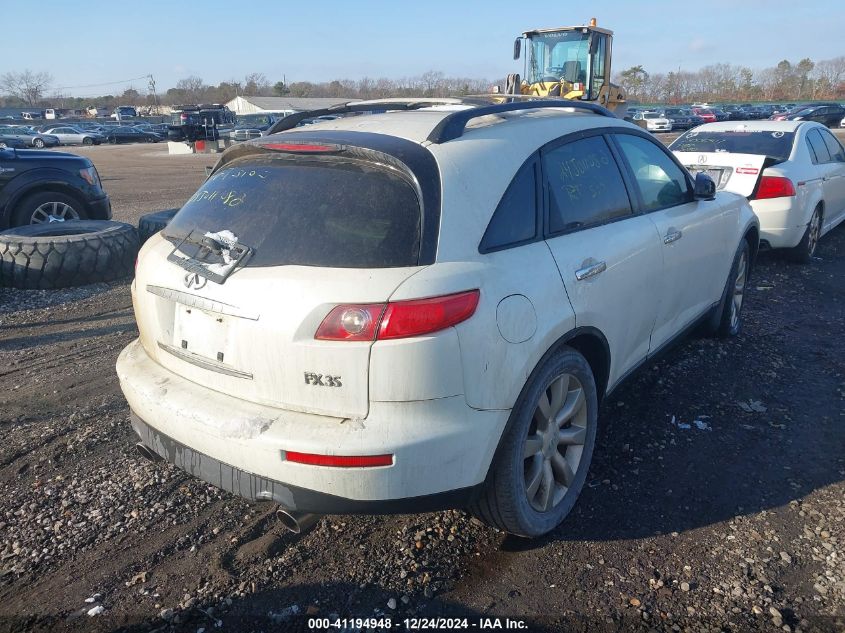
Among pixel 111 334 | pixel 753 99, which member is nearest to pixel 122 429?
pixel 111 334

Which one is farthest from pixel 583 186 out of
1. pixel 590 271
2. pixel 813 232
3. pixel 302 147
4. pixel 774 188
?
pixel 813 232

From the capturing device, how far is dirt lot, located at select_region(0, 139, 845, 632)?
2.54m

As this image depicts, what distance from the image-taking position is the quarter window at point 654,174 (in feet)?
12.4

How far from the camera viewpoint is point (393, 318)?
2.26 meters

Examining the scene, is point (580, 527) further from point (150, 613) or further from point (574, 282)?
point (150, 613)

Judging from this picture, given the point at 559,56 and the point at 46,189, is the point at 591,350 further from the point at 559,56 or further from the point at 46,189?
the point at 559,56

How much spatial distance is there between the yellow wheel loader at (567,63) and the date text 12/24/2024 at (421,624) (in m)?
15.1

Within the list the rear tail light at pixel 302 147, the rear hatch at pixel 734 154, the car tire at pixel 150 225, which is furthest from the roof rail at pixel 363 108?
the car tire at pixel 150 225

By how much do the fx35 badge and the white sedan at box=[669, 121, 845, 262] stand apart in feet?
20.8

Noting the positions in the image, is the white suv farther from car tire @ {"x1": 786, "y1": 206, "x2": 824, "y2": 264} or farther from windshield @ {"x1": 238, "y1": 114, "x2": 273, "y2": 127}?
windshield @ {"x1": 238, "y1": 114, "x2": 273, "y2": 127}

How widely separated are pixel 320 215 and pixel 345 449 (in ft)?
3.00

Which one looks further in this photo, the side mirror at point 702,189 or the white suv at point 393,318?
the side mirror at point 702,189

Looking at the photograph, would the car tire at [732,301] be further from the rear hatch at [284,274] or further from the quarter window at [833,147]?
the quarter window at [833,147]

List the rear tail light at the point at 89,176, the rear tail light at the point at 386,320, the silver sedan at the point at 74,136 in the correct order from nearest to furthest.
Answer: the rear tail light at the point at 386,320, the rear tail light at the point at 89,176, the silver sedan at the point at 74,136
